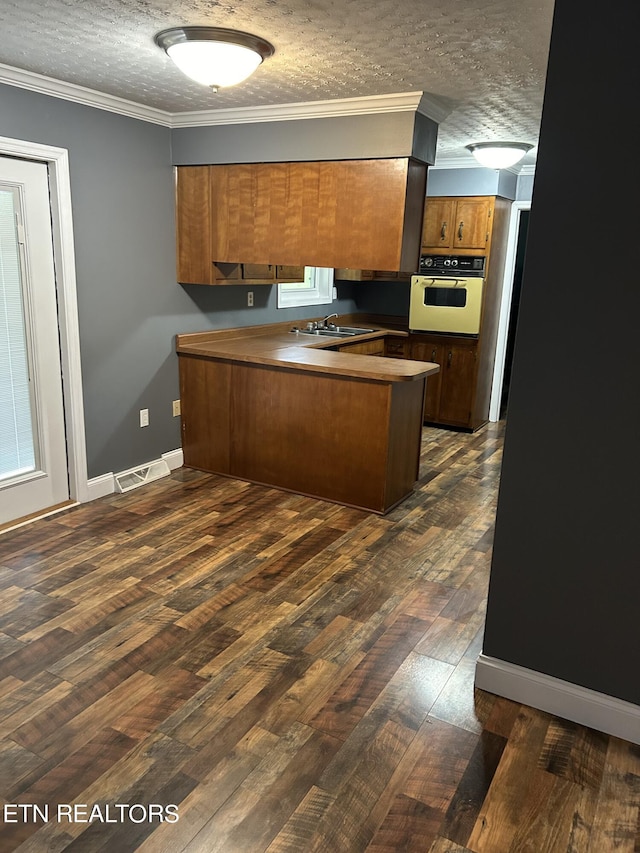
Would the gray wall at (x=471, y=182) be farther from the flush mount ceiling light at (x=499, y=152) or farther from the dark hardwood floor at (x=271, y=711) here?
the dark hardwood floor at (x=271, y=711)

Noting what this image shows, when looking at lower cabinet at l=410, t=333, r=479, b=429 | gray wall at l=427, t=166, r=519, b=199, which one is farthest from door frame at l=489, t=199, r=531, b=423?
lower cabinet at l=410, t=333, r=479, b=429

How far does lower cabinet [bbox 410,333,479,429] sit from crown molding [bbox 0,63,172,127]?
2.92 metres

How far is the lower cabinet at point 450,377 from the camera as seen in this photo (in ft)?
18.4

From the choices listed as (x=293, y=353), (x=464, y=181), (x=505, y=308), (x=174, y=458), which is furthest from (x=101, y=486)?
(x=505, y=308)

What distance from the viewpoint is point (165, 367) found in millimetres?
4316

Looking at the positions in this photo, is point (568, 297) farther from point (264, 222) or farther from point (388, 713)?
point (264, 222)

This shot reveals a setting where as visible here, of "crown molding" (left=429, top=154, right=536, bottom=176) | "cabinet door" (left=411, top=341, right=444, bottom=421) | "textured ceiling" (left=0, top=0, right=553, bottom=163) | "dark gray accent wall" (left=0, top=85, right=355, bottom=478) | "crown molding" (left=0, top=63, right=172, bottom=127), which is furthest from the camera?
"cabinet door" (left=411, top=341, right=444, bottom=421)

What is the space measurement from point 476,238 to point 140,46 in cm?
346

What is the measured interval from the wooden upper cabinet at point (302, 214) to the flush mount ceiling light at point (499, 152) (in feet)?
3.61

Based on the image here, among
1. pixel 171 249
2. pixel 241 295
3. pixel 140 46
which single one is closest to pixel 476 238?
pixel 241 295

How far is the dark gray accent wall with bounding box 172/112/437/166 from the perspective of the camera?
3400 millimetres

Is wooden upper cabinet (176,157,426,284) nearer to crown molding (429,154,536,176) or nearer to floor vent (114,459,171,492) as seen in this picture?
floor vent (114,459,171,492)

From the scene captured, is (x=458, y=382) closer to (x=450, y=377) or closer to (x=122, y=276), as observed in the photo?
(x=450, y=377)

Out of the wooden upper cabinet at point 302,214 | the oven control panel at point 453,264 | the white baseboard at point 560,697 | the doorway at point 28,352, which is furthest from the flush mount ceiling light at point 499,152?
the white baseboard at point 560,697
